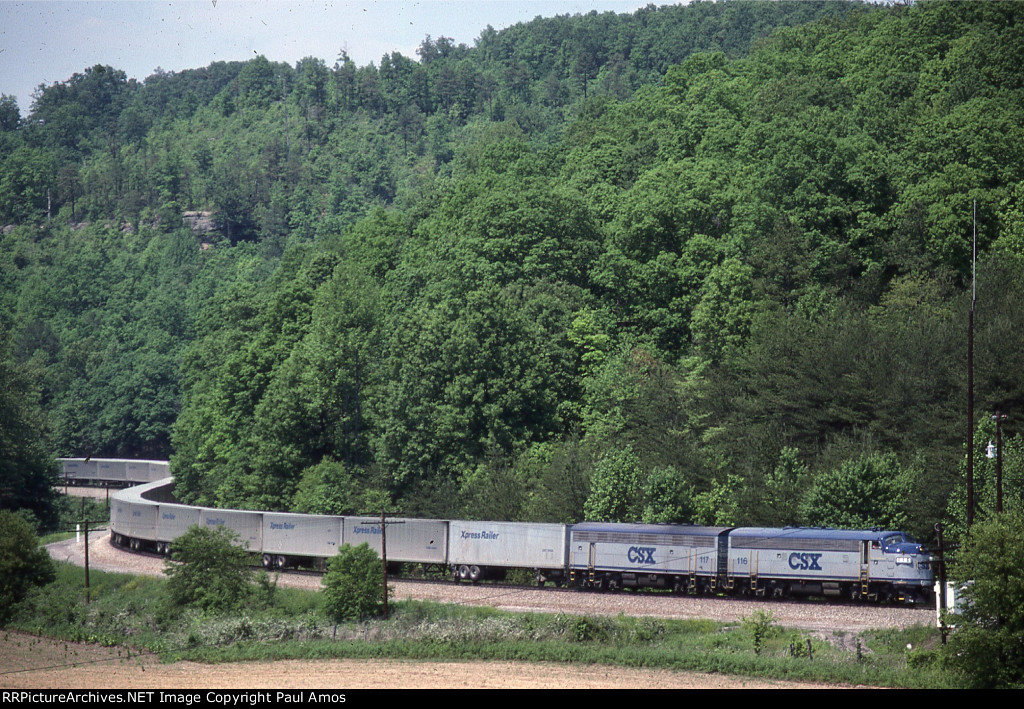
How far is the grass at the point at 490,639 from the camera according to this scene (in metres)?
38.4

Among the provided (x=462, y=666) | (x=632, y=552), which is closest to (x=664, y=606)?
(x=632, y=552)

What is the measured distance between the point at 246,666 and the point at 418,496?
1330 inches

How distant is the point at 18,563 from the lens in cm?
6022

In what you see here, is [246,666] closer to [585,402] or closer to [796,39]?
A: [585,402]

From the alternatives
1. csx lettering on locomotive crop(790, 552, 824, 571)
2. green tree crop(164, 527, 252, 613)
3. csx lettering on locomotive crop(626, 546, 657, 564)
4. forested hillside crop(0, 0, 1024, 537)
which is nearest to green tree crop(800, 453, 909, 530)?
forested hillside crop(0, 0, 1024, 537)

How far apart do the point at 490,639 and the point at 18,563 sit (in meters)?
28.0

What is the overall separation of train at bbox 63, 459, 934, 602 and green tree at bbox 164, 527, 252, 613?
6.92 metres

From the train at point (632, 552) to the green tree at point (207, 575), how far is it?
6922 mm

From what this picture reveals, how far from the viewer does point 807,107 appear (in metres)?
87.1

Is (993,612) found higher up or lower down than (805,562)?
higher up

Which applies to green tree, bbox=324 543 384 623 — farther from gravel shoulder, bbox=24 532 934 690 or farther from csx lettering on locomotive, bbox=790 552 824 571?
csx lettering on locomotive, bbox=790 552 824 571

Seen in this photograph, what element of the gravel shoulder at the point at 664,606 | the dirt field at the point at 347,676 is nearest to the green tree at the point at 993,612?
the dirt field at the point at 347,676

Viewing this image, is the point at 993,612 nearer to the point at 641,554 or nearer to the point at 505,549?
the point at 641,554

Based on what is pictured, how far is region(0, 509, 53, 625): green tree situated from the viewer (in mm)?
59188
